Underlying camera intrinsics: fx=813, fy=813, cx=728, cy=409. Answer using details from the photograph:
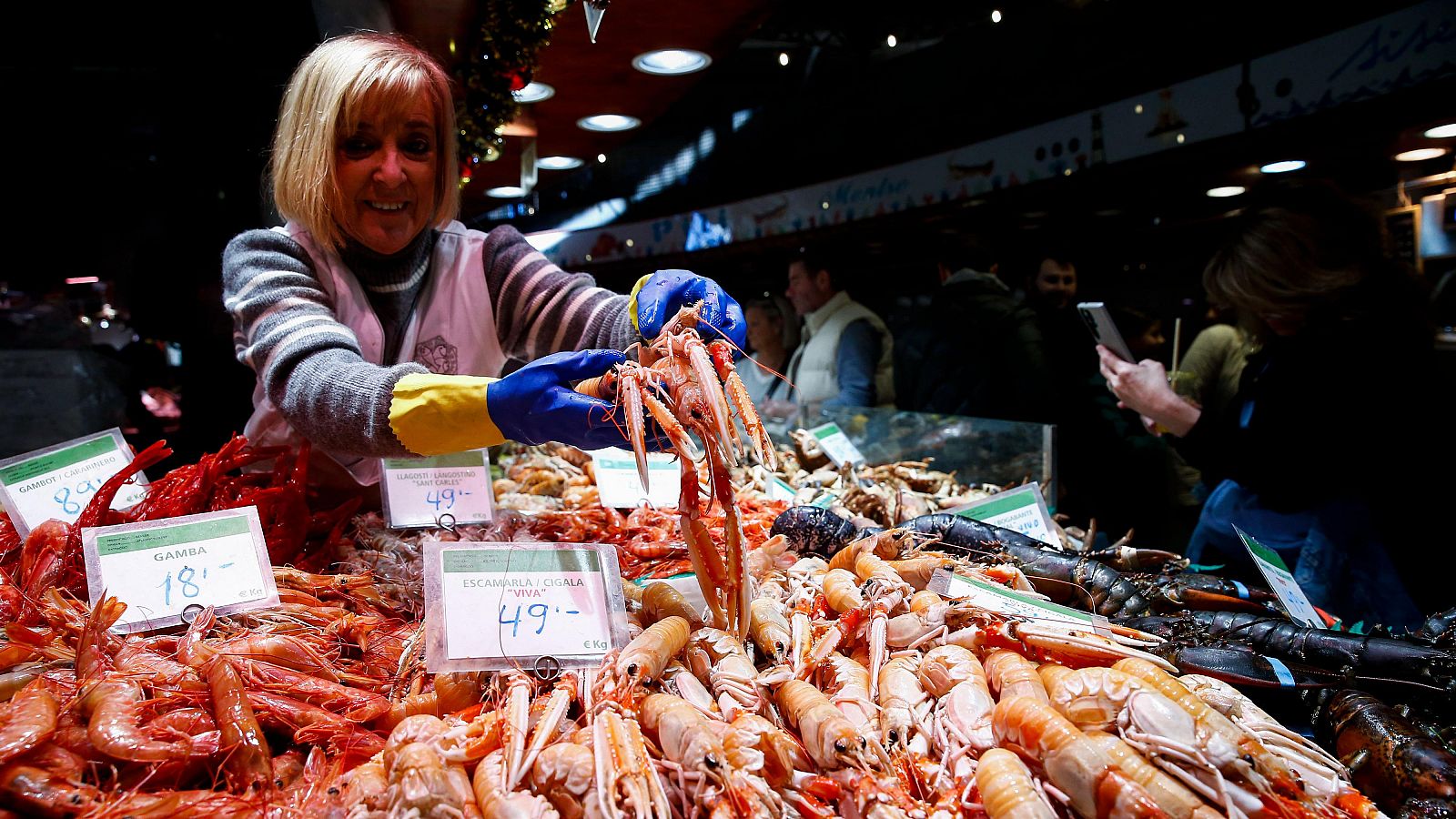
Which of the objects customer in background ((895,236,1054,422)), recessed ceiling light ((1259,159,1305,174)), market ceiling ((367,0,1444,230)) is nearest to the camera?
market ceiling ((367,0,1444,230))

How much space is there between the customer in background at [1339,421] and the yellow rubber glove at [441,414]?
248 cm

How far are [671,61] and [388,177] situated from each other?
1.87 m

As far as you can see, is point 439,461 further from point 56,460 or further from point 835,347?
point 835,347

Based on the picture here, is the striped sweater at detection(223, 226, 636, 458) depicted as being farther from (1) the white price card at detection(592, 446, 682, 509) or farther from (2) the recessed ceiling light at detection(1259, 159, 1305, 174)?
(2) the recessed ceiling light at detection(1259, 159, 1305, 174)

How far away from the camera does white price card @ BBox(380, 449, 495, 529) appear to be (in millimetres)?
2088

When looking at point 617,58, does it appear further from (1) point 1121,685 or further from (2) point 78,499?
(1) point 1121,685

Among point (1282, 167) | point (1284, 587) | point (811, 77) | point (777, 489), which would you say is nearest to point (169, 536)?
point (777, 489)

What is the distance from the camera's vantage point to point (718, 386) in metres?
1.36

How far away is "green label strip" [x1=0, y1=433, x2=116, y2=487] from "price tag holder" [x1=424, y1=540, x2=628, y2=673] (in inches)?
47.1

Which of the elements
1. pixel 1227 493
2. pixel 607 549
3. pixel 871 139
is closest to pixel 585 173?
pixel 871 139

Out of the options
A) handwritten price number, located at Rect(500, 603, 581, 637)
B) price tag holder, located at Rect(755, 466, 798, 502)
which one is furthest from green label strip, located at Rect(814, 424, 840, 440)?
handwritten price number, located at Rect(500, 603, 581, 637)

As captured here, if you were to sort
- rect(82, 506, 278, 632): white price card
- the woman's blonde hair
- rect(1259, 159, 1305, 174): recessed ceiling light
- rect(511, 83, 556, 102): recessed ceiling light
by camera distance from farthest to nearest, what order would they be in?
rect(1259, 159, 1305, 174): recessed ceiling light < rect(511, 83, 556, 102): recessed ceiling light < the woman's blonde hair < rect(82, 506, 278, 632): white price card

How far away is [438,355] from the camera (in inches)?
92.8

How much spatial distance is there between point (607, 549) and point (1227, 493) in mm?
2696
